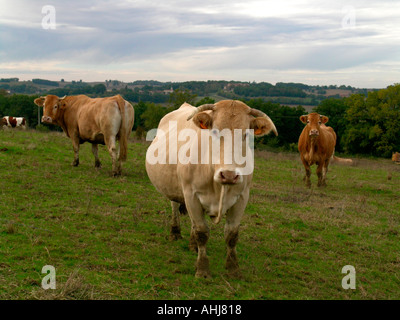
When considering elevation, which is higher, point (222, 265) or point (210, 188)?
point (210, 188)

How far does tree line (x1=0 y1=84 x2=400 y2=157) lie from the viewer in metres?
46.7

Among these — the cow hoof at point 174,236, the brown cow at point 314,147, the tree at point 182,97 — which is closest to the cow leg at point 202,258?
the cow hoof at point 174,236

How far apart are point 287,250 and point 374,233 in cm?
262

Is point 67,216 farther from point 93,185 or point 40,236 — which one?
point 93,185

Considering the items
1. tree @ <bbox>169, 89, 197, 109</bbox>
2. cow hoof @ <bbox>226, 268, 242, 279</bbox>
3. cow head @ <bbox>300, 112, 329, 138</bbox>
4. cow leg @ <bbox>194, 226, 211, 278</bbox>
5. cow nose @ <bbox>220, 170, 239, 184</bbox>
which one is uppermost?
tree @ <bbox>169, 89, 197, 109</bbox>

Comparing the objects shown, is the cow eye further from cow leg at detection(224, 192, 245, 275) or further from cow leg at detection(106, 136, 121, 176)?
cow leg at detection(106, 136, 121, 176)

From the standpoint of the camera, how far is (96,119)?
1217cm

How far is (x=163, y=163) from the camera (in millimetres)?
6320

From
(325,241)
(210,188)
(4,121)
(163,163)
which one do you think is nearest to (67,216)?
(163,163)

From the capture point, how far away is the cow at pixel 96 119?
38.9ft

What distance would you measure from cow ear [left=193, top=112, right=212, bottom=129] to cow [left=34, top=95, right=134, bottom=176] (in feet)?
23.9

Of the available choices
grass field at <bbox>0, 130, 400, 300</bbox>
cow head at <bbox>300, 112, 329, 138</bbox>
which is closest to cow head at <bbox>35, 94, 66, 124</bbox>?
grass field at <bbox>0, 130, 400, 300</bbox>

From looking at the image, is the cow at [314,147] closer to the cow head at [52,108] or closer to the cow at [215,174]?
the cow head at [52,108]

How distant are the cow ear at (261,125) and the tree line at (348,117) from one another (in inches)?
1470
